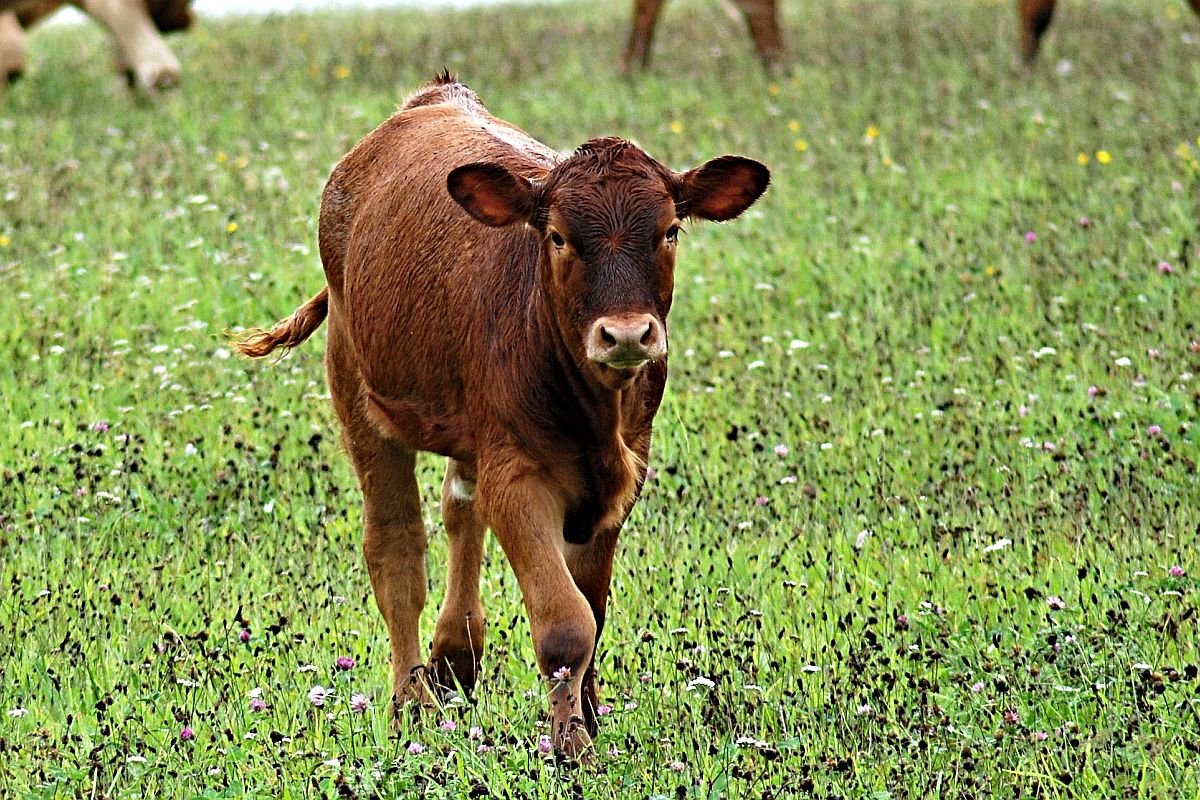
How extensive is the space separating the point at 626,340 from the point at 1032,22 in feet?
37.8

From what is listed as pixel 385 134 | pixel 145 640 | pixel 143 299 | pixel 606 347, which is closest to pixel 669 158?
pixel 143 299

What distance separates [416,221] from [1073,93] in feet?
30.3

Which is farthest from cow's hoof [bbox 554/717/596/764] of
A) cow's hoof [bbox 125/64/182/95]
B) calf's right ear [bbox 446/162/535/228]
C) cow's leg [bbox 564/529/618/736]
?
cow's hoof [bbox 125/64/182/95]

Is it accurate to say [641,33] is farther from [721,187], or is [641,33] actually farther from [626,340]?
[626,340]

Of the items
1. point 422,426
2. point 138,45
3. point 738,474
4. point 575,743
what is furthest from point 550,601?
point 138,45

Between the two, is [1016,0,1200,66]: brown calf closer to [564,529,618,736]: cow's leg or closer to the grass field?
the grass field

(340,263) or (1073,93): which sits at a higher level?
(340,263)

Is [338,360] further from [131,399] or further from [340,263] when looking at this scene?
[131,399]

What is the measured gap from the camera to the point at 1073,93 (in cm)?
1407

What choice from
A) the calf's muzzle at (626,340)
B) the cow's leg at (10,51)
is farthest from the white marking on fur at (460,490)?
the cow's leg at (10,51)

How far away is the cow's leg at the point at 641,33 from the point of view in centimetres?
1622

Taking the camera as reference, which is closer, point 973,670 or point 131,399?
point 973,670

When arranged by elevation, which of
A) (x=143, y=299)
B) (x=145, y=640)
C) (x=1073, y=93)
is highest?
(x=145, y=640)

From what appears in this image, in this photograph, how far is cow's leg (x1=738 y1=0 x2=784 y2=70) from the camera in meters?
16.1
